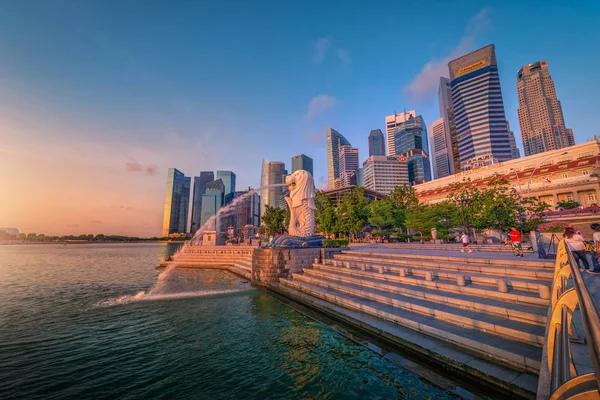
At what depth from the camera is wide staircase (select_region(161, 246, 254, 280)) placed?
91.8 ft

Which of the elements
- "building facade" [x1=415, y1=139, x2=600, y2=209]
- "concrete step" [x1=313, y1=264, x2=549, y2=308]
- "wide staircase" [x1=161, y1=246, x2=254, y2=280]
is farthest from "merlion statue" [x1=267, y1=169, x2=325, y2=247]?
"building facade" [x1=415, y1=139, x2=600, y2=209]

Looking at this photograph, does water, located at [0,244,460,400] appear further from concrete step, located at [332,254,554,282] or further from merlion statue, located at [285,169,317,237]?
merlion statue, located at [285,169,317,237]

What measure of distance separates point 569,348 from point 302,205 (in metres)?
18.2

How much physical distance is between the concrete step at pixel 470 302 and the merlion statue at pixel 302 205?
28.9 ft

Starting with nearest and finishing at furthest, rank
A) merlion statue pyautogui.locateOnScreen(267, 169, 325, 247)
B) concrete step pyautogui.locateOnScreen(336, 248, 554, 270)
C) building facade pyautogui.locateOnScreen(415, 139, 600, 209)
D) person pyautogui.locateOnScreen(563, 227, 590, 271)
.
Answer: concrete step pyautogui.locateOnScreen(336, 248, 554, 270) < person pyautogui.locateOnScreen(563, 227, 590, 271) < merlion statue pyautogui.locateOnScreen(267, 169, 325, 247) < building facade pyautogui.locateOnScreen(415, 139, 600, 209)

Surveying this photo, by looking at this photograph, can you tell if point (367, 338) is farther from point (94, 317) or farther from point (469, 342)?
point (94, 317)

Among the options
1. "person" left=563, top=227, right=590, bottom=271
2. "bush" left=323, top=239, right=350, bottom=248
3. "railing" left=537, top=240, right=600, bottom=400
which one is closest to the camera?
"railing" left=537, top=240, right=600, bottom=400

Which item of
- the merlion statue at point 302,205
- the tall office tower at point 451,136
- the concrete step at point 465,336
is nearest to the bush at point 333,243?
the merlion statue at point 302,205

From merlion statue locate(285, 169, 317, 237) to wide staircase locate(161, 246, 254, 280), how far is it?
8858 mm

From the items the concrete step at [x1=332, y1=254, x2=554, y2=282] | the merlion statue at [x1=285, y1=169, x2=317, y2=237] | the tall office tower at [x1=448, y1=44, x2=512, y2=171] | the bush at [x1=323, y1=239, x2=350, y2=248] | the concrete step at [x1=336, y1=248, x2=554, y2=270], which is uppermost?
the tall office tower at [x1=448, y1=44, x2=512, y2=171]

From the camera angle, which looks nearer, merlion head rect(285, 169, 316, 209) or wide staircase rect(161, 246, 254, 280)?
merlion head rect(285, 169, 316, 209)

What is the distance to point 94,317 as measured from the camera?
10523 mm

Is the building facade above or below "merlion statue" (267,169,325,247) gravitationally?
above

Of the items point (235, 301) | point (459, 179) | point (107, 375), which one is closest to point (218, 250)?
point (235, 301)
